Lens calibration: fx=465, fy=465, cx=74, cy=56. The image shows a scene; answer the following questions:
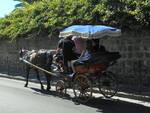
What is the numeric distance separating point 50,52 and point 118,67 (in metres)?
2.88

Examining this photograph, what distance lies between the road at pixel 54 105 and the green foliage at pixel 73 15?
3.44m

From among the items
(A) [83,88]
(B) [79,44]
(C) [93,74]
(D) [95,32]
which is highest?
(D) [95,32]

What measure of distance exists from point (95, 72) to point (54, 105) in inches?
58.9

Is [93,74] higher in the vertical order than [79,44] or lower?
lower

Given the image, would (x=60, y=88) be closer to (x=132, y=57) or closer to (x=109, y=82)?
(x=109, y=82)

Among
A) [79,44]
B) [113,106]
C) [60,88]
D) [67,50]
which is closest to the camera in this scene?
[113,106]

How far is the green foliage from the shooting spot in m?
16.3

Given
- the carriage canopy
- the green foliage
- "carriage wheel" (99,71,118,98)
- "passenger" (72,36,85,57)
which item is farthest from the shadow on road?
the green foliage

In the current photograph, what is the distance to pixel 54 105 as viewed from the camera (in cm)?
1314

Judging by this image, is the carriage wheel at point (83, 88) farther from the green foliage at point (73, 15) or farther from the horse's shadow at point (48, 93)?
the green foliage at point (73, 15)

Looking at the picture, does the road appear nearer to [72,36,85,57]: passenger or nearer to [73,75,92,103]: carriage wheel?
[73,75,92,103]: carriage wheel

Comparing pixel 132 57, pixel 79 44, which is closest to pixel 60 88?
pixel 79 44

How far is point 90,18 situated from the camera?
18062 millimetres

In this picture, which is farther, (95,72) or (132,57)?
(132,57)
